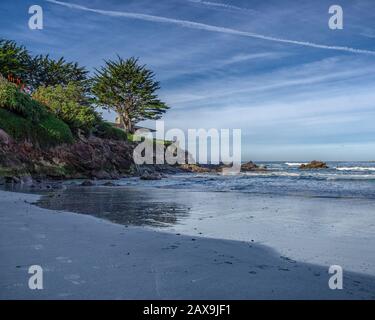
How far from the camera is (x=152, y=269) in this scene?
3969mm

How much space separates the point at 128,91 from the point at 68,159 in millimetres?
29523

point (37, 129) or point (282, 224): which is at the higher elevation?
Result: point (37, 129)

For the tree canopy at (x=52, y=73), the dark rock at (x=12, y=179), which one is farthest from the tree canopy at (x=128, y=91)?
the dark rock at (x=12, y=179)

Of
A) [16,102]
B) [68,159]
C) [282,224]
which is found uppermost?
[16,102]

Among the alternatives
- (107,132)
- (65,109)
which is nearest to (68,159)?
(65,109)

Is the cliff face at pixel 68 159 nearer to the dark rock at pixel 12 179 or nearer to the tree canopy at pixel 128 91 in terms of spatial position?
the dark rock at pixel 12 179

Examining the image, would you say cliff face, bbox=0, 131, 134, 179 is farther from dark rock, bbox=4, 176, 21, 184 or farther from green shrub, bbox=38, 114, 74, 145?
dark rock, bbox=4, 176, 21, 184

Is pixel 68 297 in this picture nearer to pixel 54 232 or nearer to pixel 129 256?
pixel 129 256

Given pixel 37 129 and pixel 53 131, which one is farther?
pixel 53 131

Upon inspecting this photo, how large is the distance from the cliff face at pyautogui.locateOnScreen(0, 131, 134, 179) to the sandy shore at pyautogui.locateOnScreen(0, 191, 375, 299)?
1467 cm

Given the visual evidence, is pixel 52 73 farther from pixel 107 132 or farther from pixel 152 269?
pixel 152 269
